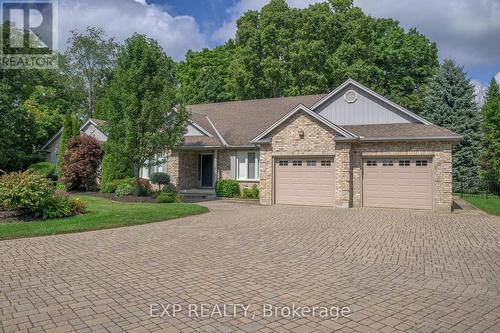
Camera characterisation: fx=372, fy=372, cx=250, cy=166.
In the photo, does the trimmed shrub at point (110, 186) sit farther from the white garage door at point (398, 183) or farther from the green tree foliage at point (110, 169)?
the white garage door at point (398, 183)

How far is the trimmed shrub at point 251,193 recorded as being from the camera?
21078 mm

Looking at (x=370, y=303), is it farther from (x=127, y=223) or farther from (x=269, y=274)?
(x=127, y=223)

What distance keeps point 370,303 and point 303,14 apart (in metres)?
35.3

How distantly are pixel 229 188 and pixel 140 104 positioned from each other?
22.7ft

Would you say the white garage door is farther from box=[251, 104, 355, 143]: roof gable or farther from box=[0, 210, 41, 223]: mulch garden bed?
box=[0, 210, 41, 223]: mulch garden bed

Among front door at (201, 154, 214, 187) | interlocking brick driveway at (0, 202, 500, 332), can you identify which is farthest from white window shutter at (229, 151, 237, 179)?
interlocking brick driveway at (0, 202, 500, 332)

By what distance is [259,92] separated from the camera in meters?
37.4

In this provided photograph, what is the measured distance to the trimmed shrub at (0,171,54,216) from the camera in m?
12.0

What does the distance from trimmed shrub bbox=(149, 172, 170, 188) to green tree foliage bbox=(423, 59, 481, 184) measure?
1987 centimetres

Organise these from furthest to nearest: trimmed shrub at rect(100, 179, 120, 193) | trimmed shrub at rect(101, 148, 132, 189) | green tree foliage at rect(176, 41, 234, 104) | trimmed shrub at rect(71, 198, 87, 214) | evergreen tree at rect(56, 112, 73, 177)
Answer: green tree foliage at rect(176, 41, 234, 104)
evergreen tree at rect(56, 112, 73, 177)
trimmed shrub at rect(101, 148, 132, 189)
trimmed shrub at rect(100, 179, 120, 193)
trimmed shrub at rect(71, 198, 87, 214)

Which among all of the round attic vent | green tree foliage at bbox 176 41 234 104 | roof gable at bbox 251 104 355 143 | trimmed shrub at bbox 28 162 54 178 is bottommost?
trimmed shrub at bbox 28 162 54 178

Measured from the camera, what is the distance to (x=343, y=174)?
17.1 m

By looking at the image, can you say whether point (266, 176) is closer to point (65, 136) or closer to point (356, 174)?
point (356, 174)

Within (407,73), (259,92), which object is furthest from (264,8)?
(407,73)
